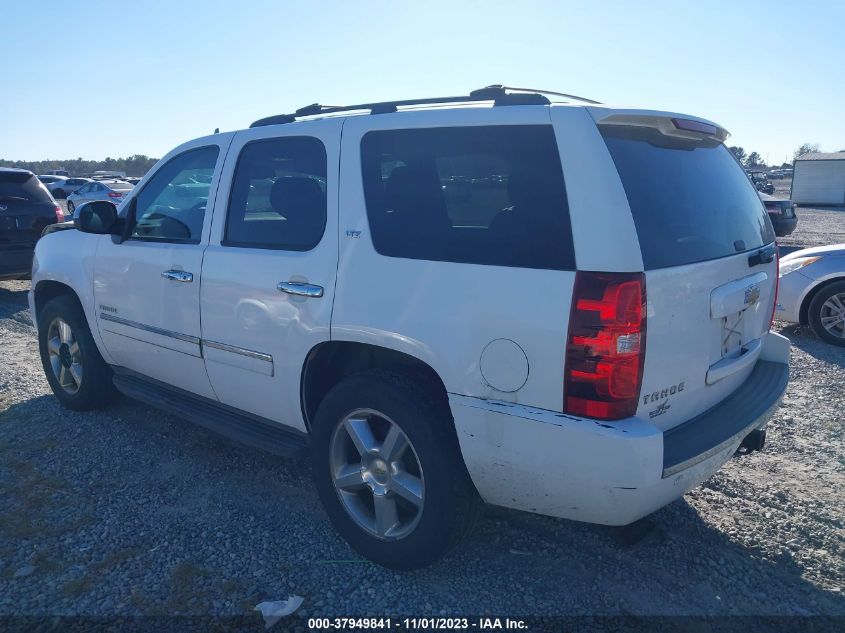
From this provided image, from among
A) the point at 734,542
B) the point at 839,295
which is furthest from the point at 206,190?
the point at 839,295

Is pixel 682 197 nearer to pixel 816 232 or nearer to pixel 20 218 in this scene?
pixel 20 218

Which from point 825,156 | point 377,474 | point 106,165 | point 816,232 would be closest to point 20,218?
point 377,474

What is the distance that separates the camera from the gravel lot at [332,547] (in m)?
2.88

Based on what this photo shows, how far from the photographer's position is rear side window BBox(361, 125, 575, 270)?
2.54 m

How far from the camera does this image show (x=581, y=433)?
7.90 feet

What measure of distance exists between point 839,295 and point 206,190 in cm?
633

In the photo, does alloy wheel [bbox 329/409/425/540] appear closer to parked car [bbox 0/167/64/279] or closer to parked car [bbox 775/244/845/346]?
parked car [bbox 775/244/845/346]

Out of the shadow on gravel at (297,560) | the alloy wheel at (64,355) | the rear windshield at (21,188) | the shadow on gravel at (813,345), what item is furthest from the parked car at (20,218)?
the shadow on gravel at (813,345)

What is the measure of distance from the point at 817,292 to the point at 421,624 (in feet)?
20.2

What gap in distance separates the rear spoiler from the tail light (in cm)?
66

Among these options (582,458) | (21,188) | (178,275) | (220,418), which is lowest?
(220,418)

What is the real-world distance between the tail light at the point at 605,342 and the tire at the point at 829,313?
5639 millimetres

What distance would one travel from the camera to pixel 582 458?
243 centimetres

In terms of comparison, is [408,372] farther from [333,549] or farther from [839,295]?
[839,295]
